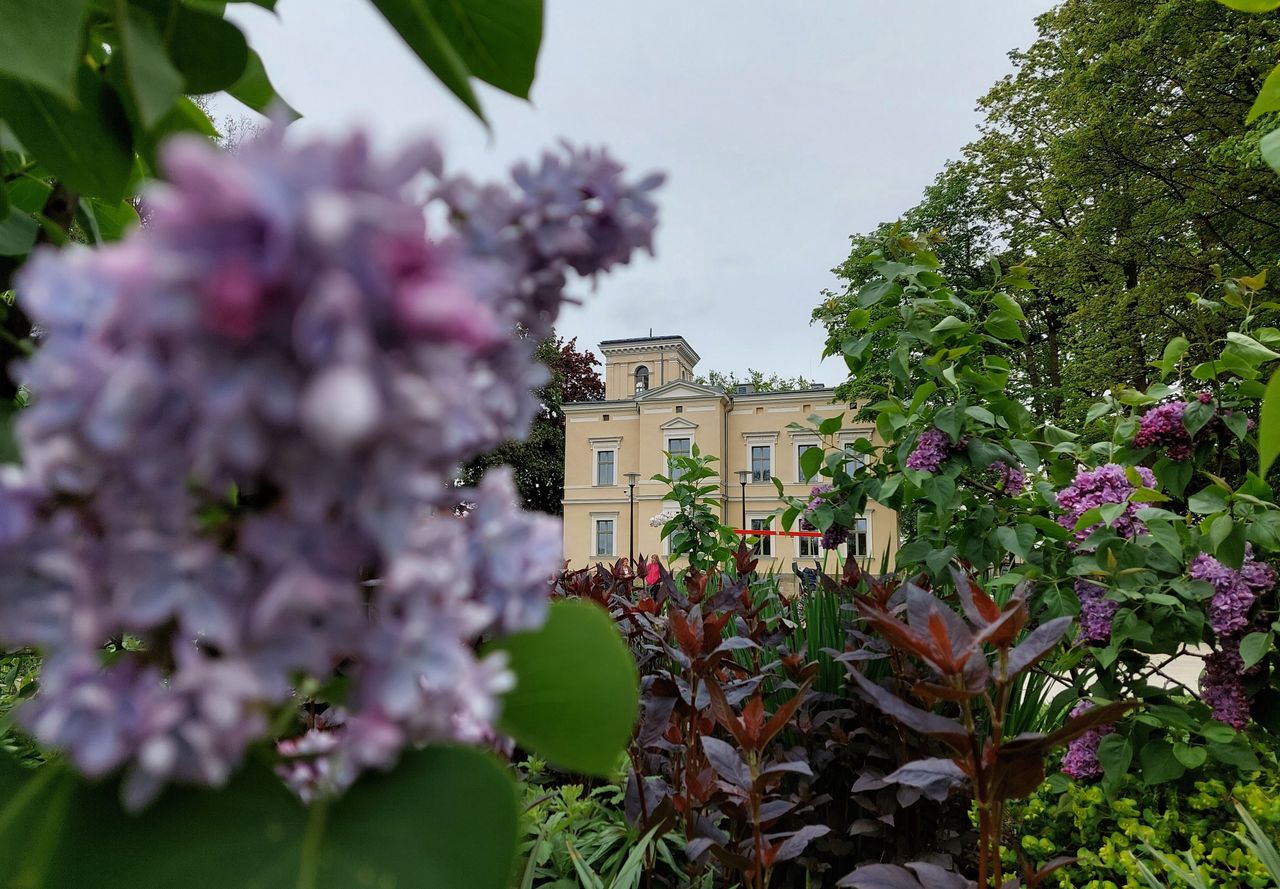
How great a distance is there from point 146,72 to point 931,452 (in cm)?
255

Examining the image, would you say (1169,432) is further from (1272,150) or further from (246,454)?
(246,454)

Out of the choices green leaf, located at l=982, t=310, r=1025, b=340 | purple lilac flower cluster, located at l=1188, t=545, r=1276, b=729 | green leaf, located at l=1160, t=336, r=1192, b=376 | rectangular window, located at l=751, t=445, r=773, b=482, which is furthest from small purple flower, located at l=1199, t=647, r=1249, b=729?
rectangular window, located at l=751, t=445, r=773, b=482

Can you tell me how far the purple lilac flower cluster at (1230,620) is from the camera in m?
1.96

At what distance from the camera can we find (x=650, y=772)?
181cm

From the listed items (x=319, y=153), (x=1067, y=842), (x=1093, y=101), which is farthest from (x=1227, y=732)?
(x=1093, y=101)

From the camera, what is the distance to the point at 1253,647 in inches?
70.9

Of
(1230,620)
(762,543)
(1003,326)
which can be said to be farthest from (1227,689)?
(762,543)

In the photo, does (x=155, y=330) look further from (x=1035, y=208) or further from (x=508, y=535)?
(x=1035, y=208)

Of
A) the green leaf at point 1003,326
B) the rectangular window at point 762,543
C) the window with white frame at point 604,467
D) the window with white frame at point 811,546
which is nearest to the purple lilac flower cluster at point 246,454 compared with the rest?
the green leaf at point 1003,326

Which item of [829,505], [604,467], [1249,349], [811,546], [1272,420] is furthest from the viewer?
[604,467]

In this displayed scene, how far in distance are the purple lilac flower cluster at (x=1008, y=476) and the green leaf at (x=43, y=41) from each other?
2749 mm

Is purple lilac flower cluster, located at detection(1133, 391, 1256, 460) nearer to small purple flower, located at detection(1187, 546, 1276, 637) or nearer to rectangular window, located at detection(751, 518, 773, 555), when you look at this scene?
small purple flower, located at detection(1187, 546, 1276, 637)

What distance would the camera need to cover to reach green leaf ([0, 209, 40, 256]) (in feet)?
1.46

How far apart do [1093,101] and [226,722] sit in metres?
16.5
